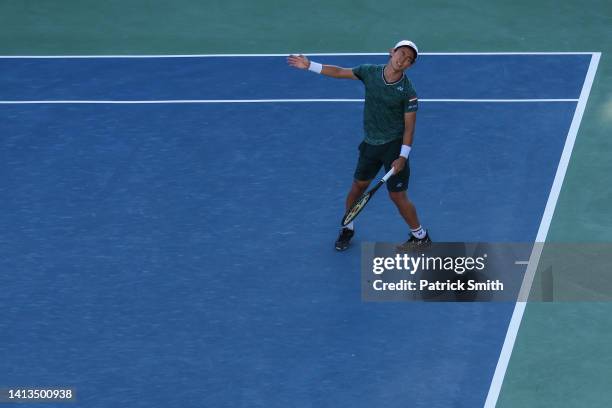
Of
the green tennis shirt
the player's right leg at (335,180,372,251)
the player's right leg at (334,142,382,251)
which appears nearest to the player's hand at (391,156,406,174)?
the green tennis shirt

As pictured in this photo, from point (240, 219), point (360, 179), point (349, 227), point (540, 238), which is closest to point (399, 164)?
point (360, 179)

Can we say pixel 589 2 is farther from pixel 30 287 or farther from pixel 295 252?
pixel 30 287

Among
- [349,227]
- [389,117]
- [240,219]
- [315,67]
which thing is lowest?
[349,227]

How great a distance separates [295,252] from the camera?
1416 cm

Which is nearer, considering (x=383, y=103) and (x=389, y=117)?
(x=383, y=103)

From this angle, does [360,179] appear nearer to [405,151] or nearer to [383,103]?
[405,151]

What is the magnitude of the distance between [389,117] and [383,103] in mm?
209

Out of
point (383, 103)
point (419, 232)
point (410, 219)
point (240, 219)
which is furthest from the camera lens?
point (240, 219)

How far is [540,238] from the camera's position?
559 inches

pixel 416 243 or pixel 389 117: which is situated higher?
pixel 389 117

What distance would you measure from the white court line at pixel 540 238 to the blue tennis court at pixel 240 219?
91 mm

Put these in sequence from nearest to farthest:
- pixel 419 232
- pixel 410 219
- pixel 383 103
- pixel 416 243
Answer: pixel 383 103 < pixel 410 219 < pixel 419 232 < pixel 416 243

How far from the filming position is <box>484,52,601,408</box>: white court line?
12211 millimetres

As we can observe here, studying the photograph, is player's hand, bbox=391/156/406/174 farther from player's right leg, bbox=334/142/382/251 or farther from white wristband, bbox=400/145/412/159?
player's right leg, bbox=334/142/382/251
